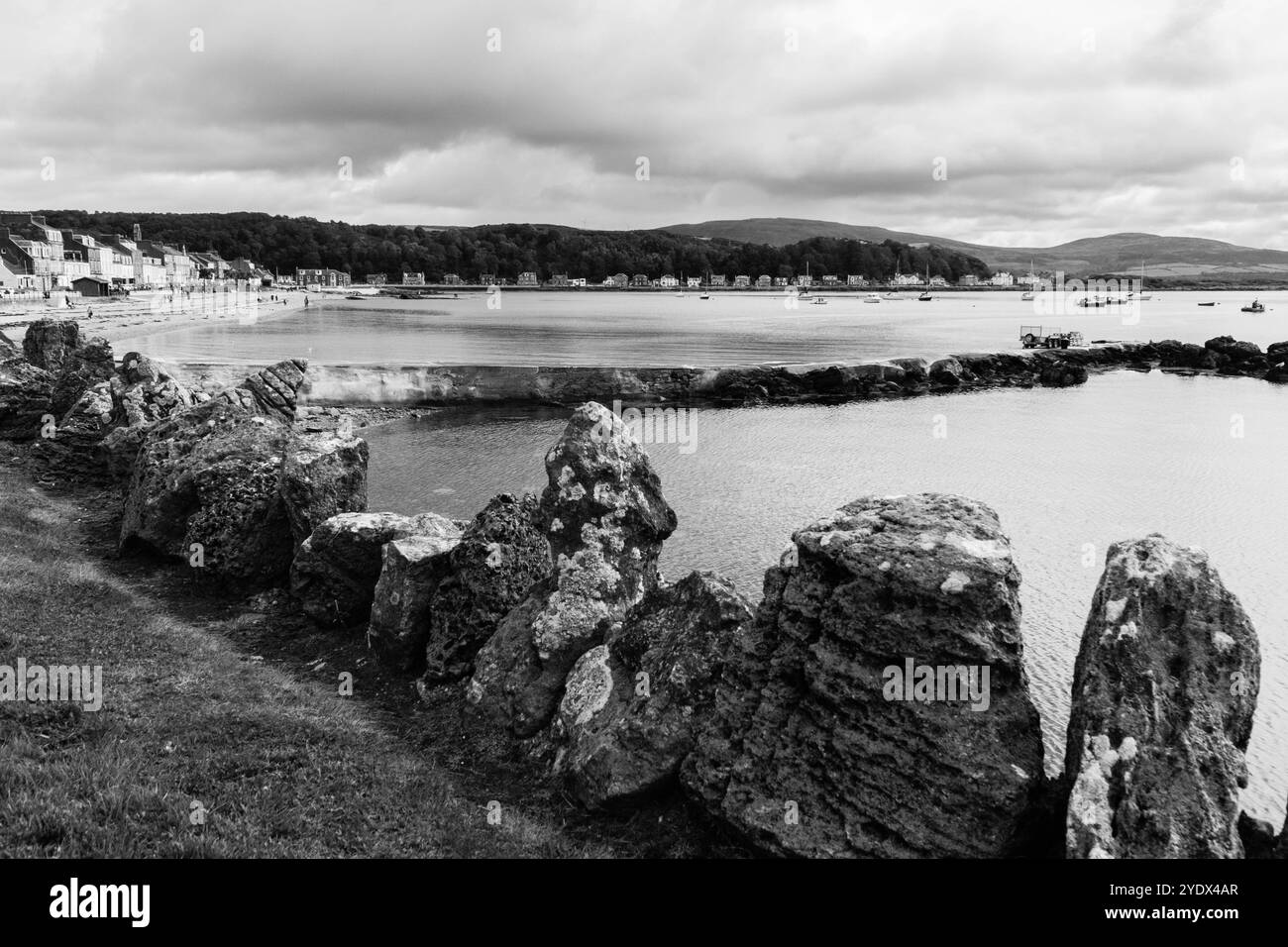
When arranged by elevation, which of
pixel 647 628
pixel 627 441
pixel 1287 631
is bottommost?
pixel 1287 631

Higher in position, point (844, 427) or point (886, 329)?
point (886, 329)

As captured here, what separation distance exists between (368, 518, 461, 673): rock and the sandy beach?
62.4 m

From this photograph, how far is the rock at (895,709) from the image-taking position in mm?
10508

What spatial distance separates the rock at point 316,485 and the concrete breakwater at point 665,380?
36.1 meters

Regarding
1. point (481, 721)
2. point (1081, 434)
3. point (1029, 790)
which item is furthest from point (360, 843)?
point (1081, 434)

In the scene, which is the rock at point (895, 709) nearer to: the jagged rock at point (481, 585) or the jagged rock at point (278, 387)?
the jagged rock at point (481, 585)

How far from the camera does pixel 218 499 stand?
22766 mm

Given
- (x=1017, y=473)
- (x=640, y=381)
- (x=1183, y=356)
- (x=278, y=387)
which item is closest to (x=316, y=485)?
(x=1017, y=473)

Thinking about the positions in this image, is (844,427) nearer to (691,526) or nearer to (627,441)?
(691,526)

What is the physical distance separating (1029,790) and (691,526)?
21.5 meters
